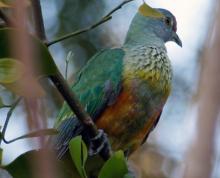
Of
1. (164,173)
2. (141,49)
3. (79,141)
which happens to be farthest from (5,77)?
(164,173)

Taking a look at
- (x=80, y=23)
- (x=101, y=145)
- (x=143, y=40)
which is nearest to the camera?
(x=101, y=145)

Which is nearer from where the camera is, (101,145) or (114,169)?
(114,169)

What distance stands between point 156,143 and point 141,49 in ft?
7.90

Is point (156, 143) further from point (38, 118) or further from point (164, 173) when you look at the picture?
point (38, 118)

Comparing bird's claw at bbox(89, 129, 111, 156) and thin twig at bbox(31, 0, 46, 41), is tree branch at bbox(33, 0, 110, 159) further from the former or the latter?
bird's claw at bbox(89, 129, 111, 156)

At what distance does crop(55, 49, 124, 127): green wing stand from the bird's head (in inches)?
16.9

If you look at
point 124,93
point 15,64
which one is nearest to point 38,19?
point 15,64

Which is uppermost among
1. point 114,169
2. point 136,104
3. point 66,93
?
point 66,93

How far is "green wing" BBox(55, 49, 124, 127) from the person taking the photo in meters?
3.29

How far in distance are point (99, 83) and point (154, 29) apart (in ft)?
3.14

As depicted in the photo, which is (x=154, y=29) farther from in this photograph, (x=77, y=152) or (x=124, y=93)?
(x=77, y=152)

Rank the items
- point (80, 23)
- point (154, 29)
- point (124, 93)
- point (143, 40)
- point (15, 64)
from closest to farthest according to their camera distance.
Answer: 1. point (15, 64)
2. point (124, 93)
3. point (143, 40)
4. point (154, 29)
5. point (80, 23)

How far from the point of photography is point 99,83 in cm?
341

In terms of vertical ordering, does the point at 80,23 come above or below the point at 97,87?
below
